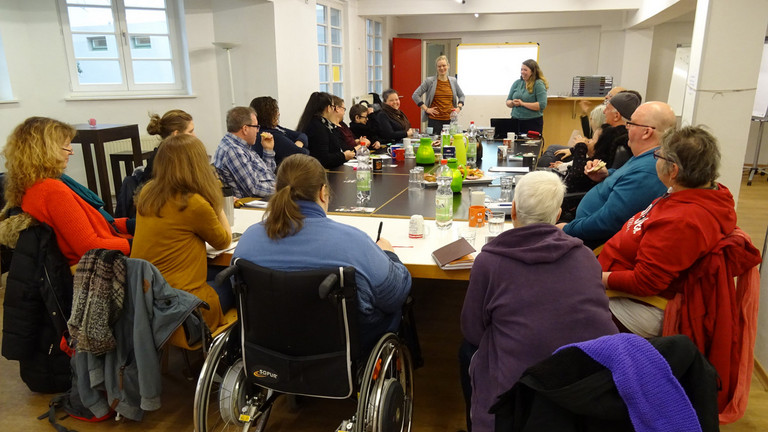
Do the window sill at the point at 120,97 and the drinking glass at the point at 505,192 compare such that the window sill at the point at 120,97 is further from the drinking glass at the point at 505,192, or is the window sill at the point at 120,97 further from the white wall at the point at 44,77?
the drinking glass at the point at 505,192

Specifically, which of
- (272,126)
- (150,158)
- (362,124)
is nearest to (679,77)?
(362,124)

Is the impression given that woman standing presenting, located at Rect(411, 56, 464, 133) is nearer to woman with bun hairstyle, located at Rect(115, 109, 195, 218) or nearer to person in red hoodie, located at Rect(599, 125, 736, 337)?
woman with bun hairstyle, located at Rect(115, 109, 195, 218)

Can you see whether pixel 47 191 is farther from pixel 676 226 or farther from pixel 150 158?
pixel 676 226

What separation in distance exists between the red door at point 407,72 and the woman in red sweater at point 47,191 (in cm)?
822

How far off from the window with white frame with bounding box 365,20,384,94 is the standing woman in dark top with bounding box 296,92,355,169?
4.80 meters

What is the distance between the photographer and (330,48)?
305 inches

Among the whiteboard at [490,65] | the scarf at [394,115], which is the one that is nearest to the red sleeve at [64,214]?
the scarf at [394,115]

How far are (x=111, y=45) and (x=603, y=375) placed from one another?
612 centimetres

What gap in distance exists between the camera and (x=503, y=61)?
9641mm

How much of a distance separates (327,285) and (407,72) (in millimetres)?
9211

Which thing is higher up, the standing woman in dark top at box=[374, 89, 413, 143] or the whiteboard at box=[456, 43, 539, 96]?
the whiteboard at box=[456, 43, 539, 96]

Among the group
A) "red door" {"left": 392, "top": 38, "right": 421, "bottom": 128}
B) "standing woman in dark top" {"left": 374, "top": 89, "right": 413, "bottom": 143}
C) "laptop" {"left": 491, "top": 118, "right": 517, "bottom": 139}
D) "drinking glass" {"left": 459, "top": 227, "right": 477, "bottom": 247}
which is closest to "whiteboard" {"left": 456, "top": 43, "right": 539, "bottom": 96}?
"red door" {"left": 392, "top": 38, "right": 421, "bottom": 128}

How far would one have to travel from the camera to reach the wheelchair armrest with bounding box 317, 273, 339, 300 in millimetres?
1471

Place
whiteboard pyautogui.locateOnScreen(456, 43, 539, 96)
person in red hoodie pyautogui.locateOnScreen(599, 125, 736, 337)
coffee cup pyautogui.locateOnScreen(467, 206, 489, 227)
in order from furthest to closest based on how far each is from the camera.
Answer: whiteboard pyautogui.locateOnScreen(456, 43, 539, 96) < coffee cup pyautogui.locateOnScreen(467, 206, 489, 227) < person in red hoodie pyautogui.locateOnScreen(599, 125, 736, 337)
